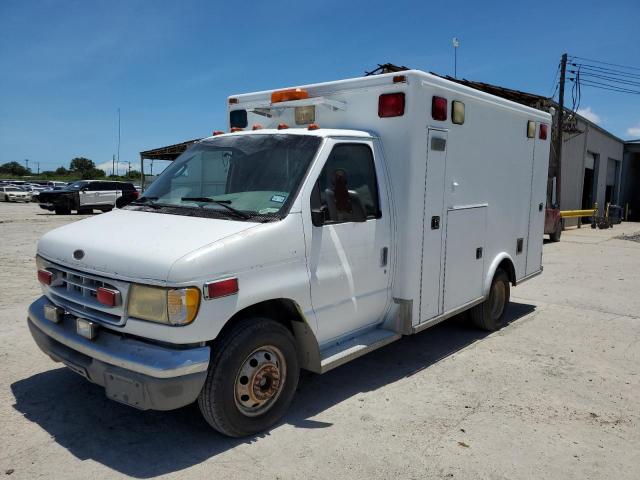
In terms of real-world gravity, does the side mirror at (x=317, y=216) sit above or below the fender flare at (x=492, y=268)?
above

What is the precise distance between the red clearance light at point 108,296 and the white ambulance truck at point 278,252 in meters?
0.02

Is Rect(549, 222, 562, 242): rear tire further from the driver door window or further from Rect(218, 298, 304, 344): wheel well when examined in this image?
Rect(218, 298, 304, 344): wheel well

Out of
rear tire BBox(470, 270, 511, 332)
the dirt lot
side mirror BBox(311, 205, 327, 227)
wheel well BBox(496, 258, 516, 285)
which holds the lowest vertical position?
the dirt lot

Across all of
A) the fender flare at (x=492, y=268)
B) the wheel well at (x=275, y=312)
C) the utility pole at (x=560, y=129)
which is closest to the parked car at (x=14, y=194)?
the utility pole at (x=560, y=129)

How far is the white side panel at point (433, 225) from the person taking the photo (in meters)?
4.79

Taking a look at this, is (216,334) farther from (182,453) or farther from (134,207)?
(134,207)

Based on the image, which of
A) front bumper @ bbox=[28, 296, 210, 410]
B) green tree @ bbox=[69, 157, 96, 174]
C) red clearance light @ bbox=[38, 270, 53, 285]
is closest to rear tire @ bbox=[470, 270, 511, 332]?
front bumper @ bbox=[28, 296, 210, 410]

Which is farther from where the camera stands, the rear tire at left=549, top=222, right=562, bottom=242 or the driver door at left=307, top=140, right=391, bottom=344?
the rear tire at left=549, top=222, right=562, bottom=242

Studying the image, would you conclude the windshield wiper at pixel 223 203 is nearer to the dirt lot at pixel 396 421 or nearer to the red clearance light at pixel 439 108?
the dirt lot at pixel 396 421

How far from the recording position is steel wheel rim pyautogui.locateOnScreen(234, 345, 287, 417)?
3529 mm

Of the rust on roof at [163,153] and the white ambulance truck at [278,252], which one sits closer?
the white ambulance truck at [278,252]

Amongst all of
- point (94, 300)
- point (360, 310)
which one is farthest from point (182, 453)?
point (360, 310)

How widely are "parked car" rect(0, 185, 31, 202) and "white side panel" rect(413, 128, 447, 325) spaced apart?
41.4 m

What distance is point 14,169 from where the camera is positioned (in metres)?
98.8
